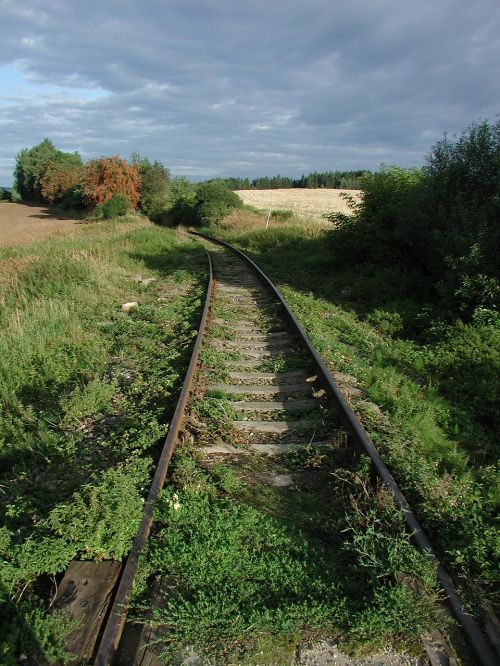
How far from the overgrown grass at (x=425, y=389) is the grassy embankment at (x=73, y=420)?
2067 millimetres

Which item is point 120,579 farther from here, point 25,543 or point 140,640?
point 25,543

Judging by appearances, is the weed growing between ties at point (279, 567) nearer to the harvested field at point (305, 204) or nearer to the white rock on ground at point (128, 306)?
the white rock on ground at point (128, 306)

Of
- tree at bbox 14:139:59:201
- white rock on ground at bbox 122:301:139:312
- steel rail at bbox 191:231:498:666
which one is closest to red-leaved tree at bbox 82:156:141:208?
tree at bbox 14:139:59:201

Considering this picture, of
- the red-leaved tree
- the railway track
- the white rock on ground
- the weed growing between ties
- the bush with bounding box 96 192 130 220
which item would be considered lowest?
the weed growing between ties

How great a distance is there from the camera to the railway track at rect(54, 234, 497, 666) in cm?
260

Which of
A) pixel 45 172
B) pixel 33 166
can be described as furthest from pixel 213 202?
pixel 33 166

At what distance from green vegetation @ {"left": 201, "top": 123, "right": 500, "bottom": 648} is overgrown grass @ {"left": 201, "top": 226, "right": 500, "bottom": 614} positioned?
0.05 feet

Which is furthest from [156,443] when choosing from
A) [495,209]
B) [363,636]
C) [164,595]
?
[495,209]

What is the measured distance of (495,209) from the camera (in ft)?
27.3

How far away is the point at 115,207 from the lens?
4869 centimetres

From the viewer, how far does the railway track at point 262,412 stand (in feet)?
8.54

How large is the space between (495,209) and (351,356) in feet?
13.0

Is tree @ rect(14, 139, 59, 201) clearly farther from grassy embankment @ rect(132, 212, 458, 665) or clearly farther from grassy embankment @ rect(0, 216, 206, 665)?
grassy embankment @ rect(132, 212, 458, 665)

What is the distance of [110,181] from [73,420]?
171 feet
